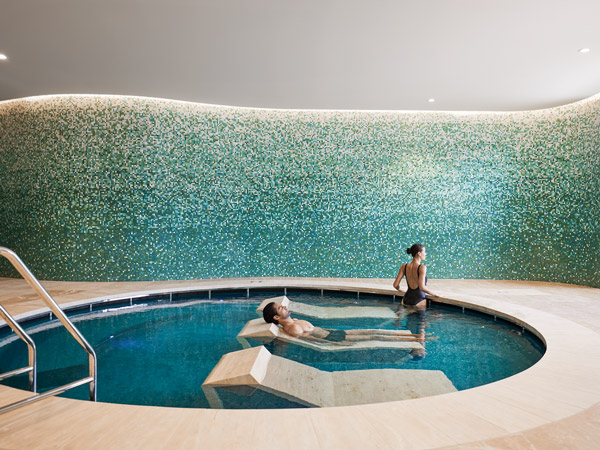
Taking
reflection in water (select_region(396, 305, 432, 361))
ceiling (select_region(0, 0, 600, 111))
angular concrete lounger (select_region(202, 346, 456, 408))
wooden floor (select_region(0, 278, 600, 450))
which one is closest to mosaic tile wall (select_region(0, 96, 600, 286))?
ceiling (select_region(0, 0, 600, 111))

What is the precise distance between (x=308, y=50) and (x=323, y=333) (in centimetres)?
333

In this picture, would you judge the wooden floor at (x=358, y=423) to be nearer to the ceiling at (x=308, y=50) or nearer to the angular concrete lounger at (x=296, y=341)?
the angular concrete lounger at (x=296, y=341)

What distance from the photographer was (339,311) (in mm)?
5367

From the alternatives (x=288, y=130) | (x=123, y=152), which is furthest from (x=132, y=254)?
(x=288, y=130)

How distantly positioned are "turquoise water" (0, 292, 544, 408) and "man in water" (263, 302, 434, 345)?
0.26 metres

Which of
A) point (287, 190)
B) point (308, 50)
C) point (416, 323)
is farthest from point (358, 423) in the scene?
point (287, 190)

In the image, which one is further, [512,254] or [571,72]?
[512,254]

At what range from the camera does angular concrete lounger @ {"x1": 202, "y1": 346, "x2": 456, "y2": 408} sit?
2664mm

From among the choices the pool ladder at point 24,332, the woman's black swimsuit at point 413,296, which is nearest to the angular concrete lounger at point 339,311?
the woman's black swimsuit at point 413,296

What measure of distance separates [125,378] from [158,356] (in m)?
0.57

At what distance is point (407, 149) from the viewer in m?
7.88

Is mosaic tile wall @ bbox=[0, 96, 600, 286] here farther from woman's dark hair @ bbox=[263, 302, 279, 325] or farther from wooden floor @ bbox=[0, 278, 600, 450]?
wooden floor @ bbox=[0, 278, 600, 450]

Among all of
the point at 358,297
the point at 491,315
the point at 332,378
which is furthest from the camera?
the point at 358,297

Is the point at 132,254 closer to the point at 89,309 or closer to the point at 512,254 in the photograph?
the point at 89,309
